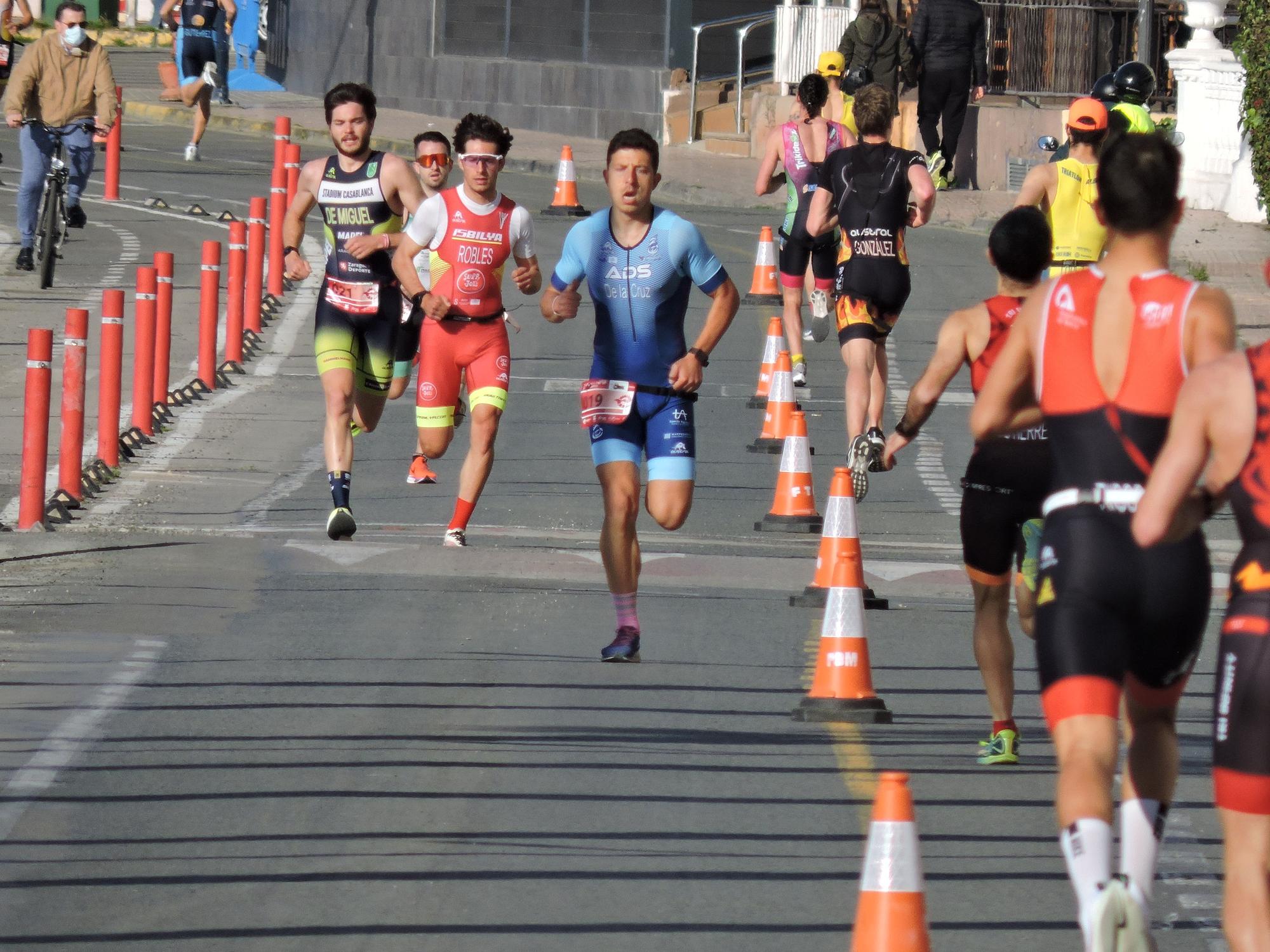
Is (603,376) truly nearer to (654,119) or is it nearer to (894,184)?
(894,184)

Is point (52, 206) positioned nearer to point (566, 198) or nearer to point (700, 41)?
point (566, 198)

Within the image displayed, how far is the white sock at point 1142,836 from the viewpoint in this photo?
5.59m

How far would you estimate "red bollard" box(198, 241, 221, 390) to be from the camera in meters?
17.7

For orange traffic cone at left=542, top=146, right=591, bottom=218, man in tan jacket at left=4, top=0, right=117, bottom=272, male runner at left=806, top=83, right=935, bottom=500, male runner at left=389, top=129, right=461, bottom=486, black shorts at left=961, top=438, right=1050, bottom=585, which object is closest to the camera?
black shorts at left=961, top=438, right=1050, bottom=585

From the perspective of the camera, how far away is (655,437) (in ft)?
32.1

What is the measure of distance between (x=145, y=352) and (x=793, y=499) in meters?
4.58

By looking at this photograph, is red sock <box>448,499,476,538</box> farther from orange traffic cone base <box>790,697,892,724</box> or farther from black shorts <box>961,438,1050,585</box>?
black shorts <box>961,438,1050,585</box>

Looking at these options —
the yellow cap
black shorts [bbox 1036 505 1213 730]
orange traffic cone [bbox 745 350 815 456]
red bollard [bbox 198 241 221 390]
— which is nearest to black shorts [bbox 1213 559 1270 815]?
black shorts [bbox 1036 505 1213 730]

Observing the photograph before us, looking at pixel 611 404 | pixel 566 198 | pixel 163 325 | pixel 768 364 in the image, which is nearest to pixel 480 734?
pixel 611 404

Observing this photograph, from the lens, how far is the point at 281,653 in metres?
9.62

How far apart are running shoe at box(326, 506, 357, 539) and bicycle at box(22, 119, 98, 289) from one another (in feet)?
33.5

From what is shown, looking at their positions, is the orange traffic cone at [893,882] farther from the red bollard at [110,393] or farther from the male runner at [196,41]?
the male runner at [196,41]

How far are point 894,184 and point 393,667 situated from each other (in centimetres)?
576

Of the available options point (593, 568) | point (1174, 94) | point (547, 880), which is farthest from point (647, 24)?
point (547, 880)
